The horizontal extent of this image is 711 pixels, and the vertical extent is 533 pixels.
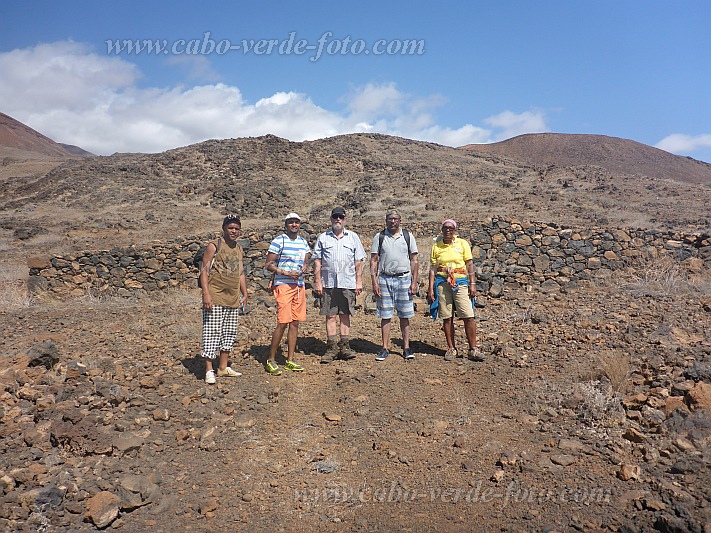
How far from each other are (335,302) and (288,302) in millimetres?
571

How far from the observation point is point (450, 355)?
539 centimetres

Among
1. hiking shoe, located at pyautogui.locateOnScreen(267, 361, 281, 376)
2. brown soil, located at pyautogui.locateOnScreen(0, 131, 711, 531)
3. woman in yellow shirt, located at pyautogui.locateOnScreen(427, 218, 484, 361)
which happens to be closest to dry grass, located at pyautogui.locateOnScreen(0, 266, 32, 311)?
brown soil, located at pyautogui.locateOnScreen(0, 131, 711, 531)

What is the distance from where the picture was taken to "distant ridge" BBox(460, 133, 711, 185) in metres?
50.5

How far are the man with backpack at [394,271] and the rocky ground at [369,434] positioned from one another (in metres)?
0.58

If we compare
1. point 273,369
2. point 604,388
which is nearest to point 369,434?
point 273,369

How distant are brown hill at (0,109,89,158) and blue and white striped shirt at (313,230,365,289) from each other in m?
98.0

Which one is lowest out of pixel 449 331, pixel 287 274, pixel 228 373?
pixel 228 373

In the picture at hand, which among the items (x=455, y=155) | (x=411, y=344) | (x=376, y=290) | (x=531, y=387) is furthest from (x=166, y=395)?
(x=455, y=155)

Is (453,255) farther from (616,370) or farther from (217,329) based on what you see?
(217,329)

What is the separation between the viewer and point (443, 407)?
4.25 metres

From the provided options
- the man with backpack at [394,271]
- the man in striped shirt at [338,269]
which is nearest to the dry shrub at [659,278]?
the man with backpack at [394,271]

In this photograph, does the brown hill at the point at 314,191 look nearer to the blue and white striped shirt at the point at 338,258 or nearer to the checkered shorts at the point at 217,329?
the blue and white striped shirt at the point at 338,258

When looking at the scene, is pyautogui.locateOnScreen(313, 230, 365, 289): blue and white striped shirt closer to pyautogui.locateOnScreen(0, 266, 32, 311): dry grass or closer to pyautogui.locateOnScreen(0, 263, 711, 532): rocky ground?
pyautogui.locateOnScreen(0, 263, 711, 532): rocky ground

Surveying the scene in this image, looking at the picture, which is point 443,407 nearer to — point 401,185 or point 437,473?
point 437,473
